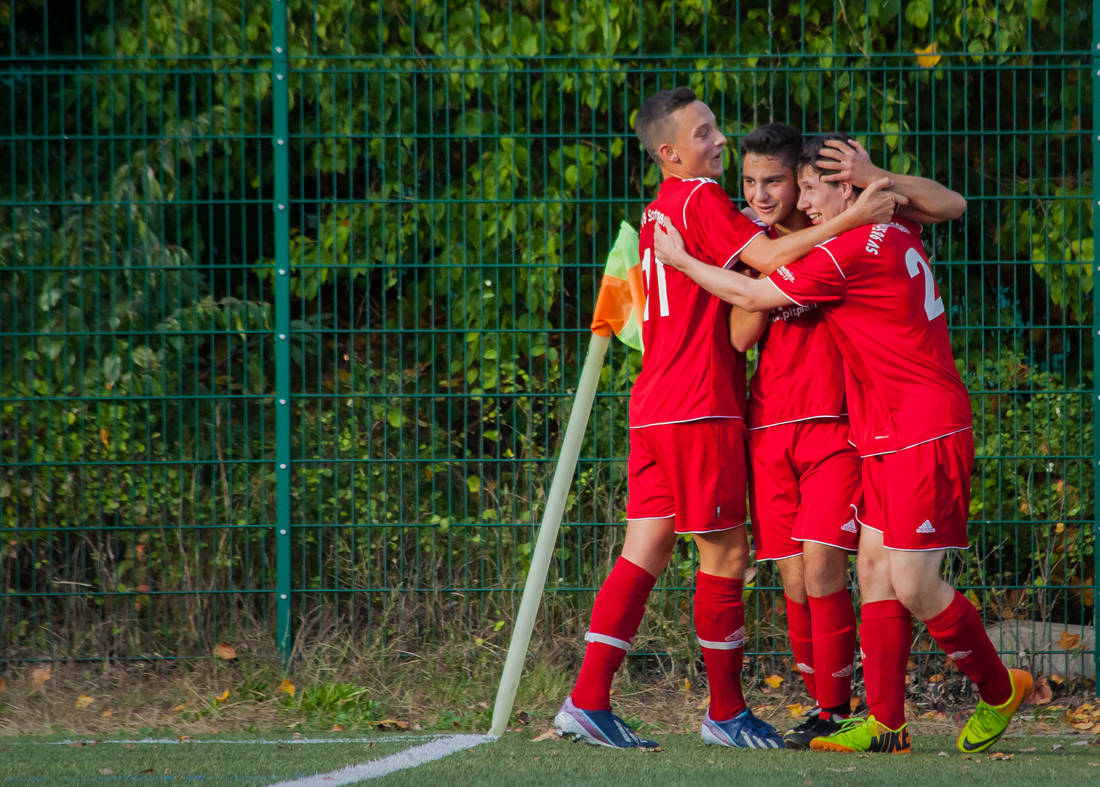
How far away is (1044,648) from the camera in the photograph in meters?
4.21

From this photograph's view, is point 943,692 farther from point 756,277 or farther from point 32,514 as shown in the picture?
point 32,514

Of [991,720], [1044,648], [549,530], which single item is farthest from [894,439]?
[1044,648]

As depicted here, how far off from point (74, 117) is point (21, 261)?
59.1 inches

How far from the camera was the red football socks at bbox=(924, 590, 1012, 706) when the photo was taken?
2994 mm

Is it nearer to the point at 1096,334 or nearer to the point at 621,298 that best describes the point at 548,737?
the point at 621,298

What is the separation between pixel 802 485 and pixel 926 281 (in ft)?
2.26

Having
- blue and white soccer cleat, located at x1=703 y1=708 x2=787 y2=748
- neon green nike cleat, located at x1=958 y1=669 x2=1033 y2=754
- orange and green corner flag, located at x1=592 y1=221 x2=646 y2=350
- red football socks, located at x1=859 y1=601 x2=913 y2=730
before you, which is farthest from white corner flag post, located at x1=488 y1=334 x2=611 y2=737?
neon green nike cleat, located at x1=958 y1=669 x2=1033 y2=754

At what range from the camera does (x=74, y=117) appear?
5594 mm

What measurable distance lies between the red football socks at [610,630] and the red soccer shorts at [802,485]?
40 cm

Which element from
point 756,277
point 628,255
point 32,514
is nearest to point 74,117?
point 32,514

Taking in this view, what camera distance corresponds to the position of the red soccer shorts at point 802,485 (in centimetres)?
306

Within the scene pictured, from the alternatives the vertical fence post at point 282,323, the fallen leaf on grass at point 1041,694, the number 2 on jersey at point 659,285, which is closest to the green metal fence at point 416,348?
the vertical fence post at point 282,323

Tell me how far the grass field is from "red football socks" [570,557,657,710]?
6.7 inches

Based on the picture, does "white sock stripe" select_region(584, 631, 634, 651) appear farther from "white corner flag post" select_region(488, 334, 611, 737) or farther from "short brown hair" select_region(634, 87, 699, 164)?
"short brown hair" select_region(634, 87, 699, 164)
